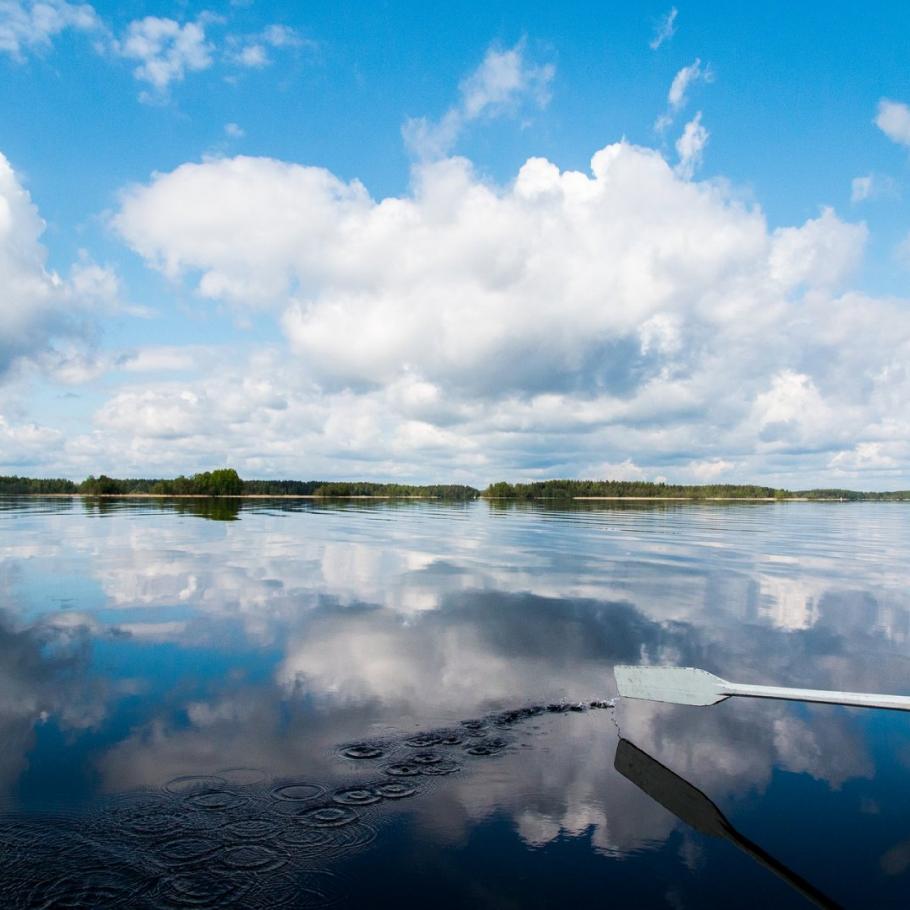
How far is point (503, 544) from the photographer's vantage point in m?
37.5

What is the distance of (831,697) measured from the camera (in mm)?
8836

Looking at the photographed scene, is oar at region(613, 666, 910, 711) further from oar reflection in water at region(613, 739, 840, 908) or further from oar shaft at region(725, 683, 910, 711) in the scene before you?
oar reflection in water at region(613, 739, 840, 908)

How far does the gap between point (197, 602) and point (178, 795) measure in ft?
38.1

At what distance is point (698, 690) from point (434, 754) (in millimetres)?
4009

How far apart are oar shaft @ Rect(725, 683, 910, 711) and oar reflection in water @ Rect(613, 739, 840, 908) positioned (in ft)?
5.60

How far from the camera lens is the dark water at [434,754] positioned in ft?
19.9

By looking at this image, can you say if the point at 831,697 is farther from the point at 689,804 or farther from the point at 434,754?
the point at 434,754

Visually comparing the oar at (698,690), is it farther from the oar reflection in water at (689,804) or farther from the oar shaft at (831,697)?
the oar reflection in water at (689,804)

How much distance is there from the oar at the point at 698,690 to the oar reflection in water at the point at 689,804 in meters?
0.82

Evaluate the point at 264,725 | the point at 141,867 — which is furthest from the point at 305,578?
the point at 141,867

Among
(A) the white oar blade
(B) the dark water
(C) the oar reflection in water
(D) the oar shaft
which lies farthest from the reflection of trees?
(D) the oar shaft

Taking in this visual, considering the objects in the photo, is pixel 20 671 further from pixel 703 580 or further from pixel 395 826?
pixel 703 580

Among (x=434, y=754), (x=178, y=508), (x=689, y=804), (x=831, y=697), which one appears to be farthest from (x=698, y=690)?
(x=178, y=508)

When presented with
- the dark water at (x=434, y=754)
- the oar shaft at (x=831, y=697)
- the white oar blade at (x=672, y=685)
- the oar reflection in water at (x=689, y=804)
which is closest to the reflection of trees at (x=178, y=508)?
the dark water at (x=434, y=754)
